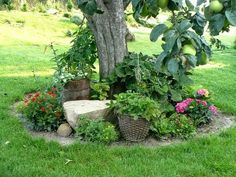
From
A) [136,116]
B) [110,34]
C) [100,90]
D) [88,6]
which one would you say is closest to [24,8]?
[110,34]

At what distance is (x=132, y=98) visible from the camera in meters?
5.04

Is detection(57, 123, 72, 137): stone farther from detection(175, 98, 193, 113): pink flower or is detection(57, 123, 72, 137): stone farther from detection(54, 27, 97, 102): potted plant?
detection(175, 98, 193, 113): pink flower

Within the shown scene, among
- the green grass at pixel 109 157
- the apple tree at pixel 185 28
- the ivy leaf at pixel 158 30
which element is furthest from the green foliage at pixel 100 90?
the ivy leaf at pixel 158 30

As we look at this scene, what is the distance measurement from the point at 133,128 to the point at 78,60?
167 cm

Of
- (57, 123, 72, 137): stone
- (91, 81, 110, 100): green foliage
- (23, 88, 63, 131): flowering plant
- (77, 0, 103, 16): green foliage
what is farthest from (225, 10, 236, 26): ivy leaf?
(91, 81, 110, 100): green foliage

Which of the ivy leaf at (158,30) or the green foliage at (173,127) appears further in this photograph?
the green foliage at (173,127)

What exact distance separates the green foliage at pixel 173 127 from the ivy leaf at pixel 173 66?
3695 mm

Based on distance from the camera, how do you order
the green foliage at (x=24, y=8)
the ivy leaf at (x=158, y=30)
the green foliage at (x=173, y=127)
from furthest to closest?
the green foliage at (x=24, y=8) → the green foliage at (x=173, y=127) → the ivy leaf at (x=158, y=30)

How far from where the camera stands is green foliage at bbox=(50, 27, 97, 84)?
225 inches

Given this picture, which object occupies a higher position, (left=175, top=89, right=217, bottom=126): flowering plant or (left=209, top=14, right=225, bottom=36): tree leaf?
(left=209, top=14, right=225, bottom=36): tree leaf

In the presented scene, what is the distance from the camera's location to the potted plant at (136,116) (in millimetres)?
4816

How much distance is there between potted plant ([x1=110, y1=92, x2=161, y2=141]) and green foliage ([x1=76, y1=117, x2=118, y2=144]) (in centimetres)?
15

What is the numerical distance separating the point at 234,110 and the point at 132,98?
6.54 feet

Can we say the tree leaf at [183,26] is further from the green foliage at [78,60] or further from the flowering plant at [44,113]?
the green foliage at [78,60]
